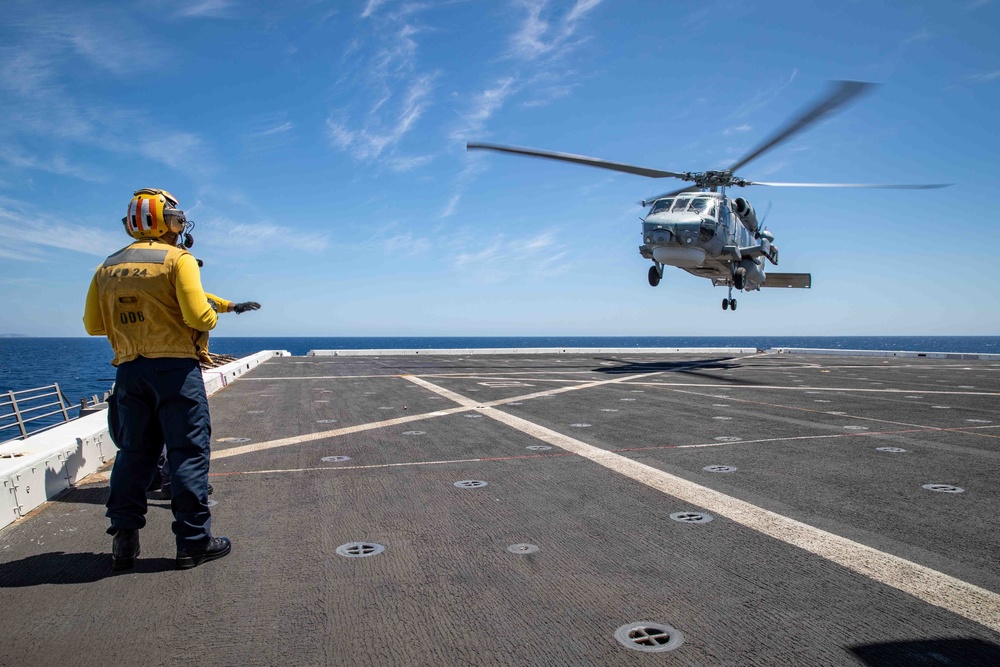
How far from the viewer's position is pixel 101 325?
4.27m

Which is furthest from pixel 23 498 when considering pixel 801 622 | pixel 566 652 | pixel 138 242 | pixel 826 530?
pixel 826 530

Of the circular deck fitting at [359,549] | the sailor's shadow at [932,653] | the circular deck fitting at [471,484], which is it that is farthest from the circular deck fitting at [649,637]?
the circular deck fitting at [471,484]

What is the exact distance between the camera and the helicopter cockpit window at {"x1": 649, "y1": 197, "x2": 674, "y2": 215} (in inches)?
841

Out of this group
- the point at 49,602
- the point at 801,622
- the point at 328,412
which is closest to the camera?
the point at 801,622

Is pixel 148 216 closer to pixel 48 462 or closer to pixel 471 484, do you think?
pixel 48 462

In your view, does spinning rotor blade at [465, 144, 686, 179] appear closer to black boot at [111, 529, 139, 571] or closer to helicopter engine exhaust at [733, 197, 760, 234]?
helicopter engine exhaust at [733, 197, 760, 234]

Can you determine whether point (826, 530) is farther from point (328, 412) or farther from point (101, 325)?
point (328, 412)

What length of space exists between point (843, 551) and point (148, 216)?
5121mm

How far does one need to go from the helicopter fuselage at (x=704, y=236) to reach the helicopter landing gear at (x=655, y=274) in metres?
0.57

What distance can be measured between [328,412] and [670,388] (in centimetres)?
862

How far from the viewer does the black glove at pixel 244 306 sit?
4.48 m

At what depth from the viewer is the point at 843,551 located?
13.1 feet

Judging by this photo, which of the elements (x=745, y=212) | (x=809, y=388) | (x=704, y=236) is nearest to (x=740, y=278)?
(x=745, y=212)

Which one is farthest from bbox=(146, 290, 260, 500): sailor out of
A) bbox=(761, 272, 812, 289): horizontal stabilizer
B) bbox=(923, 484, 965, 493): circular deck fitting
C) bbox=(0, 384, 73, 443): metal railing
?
bbox=(761, 272, 812, 289): horizontal stabilizer
